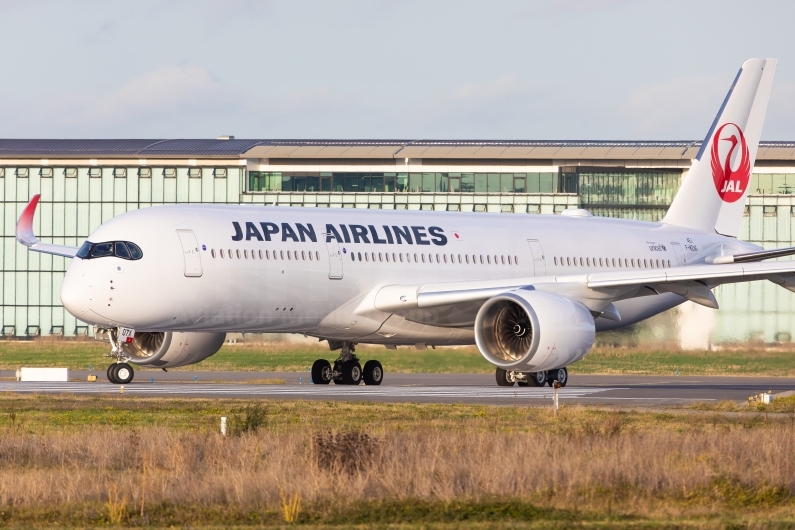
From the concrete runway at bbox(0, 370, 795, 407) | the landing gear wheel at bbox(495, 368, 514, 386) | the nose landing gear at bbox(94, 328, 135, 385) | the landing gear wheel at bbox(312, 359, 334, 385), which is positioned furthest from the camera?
the landing gear wheel at bbox(312, 359, 334, 385)

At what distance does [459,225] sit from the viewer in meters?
37.1

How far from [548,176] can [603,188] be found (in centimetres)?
285

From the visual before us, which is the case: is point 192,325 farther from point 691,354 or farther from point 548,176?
point 548,176

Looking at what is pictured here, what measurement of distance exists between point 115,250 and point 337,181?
3904cm

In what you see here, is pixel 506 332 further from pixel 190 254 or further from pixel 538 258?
pixel 190 254

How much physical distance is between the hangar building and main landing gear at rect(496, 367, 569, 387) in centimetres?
3362

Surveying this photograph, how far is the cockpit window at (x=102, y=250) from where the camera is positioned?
30734 millimetres

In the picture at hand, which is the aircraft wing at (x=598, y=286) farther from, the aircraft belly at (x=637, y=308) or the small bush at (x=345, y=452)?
the small bush at (x=345, y=452)

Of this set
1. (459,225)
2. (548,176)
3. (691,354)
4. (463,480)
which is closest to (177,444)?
(463,480)

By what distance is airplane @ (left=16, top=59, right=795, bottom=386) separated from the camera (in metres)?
30.6

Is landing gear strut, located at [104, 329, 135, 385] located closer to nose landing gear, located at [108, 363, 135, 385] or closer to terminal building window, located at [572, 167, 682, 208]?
nose landing gear, located at [108, 363, 135, 385]

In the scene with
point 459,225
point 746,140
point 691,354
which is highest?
point 746,140

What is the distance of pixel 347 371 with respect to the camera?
35938mm

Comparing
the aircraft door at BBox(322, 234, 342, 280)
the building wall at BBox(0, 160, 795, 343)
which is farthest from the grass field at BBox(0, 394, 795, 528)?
the building wall at BBox(0, 160, 795, 343)
